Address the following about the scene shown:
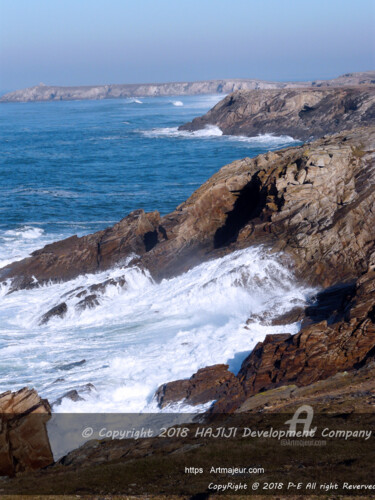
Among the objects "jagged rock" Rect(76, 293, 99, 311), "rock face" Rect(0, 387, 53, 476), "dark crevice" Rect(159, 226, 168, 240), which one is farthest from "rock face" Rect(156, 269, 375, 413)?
"dark crevice" Rect(159, 226, 168, 240)

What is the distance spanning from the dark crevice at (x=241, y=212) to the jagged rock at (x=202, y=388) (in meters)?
13.4

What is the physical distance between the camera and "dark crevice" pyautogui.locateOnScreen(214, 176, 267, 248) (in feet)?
106

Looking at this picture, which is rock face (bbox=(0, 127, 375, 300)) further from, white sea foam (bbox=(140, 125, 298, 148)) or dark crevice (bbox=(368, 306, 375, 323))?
white sea foam (bbox=(140, 125, 298, 148))

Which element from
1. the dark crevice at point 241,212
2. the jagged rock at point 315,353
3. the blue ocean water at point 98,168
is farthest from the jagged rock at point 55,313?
the blue ocean water at point 98,168

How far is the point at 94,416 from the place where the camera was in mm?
18562

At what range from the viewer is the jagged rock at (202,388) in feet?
60.8

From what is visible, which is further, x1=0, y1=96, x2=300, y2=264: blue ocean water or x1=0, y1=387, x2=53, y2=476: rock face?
x1=0, y1=96, x2=300, y2=264: blue ocean water

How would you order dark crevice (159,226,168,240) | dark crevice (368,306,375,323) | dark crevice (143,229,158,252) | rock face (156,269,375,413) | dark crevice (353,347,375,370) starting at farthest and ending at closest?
dark crevice (143,229,158,252) < dark crevice (159,226,168,240) < dark crevice (368,306,375,323) < rock face (156,269,375,413) < dark crevice (353,347,375,370)

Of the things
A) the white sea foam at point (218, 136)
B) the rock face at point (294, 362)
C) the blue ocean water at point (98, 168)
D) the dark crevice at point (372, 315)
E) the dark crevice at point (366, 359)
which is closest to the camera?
the dark crevice at point (366, 359)

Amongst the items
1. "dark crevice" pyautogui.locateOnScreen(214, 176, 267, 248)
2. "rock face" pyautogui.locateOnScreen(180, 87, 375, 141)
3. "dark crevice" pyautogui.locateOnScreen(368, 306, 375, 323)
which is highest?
"rock face" pyautogui.locateOnScreen(180, 87, 375, 141)

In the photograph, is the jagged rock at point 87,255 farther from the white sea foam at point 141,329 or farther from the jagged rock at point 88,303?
the jagged rock at point 88,303

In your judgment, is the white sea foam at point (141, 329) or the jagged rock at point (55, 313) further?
the jagged rock at point (55, 313)

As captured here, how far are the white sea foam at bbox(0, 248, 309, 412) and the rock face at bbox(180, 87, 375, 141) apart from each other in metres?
62.1

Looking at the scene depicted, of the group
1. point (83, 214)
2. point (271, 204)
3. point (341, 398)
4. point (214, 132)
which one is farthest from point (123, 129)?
point (341, 398)
